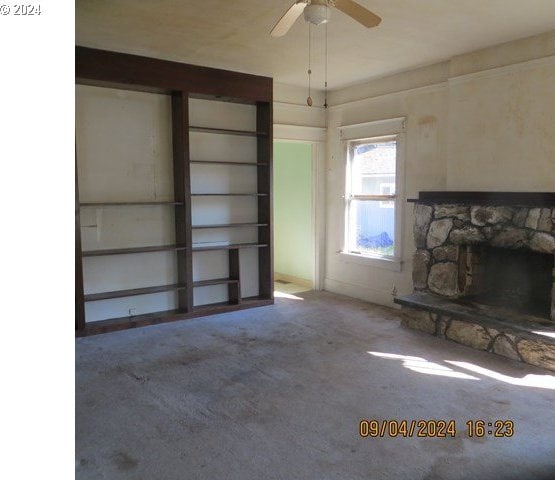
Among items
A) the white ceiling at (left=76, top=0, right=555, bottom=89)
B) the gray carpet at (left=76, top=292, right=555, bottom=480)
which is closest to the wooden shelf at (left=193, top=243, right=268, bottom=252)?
the gray carpet at (left=76, top=292, right=555, bottom=480)

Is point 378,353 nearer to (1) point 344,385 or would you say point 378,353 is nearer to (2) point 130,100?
(1) point 344,385

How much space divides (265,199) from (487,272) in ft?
8.72

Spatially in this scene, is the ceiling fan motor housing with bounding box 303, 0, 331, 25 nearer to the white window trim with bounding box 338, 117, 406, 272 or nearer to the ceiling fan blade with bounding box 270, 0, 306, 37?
the ceiling fan blade with bounding box 270, 0, 306, 37

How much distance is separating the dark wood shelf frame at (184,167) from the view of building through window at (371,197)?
123 centimetres

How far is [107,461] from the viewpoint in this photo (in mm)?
2588

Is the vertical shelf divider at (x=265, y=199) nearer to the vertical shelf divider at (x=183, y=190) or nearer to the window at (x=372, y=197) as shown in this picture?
the vertical shelf divider at (x=183, y=190)

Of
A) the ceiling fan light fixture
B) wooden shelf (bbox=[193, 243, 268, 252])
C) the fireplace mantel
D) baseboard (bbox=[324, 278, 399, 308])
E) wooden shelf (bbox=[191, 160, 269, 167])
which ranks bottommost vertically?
baseboard (bbox=[324, 278, 399, 308])

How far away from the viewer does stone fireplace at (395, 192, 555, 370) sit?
405cm

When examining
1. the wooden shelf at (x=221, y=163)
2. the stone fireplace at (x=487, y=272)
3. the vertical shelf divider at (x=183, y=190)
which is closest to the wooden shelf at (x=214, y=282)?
the vertical shelf divider at (x=183, y=190)

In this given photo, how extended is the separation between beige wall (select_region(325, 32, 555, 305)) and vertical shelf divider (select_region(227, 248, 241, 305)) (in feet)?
5.33

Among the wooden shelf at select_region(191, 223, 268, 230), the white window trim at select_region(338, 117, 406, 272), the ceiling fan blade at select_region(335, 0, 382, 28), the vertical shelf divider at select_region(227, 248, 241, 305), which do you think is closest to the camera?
the ceiling fan blade at select_region(335, 0, 382, 28)

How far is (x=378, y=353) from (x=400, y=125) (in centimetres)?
279

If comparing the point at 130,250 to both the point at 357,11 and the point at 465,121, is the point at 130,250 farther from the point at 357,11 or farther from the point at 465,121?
the point at 465,121

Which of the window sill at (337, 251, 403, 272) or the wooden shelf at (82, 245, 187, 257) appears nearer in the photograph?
the wooden shelf at (82, 245, 187, 257)
